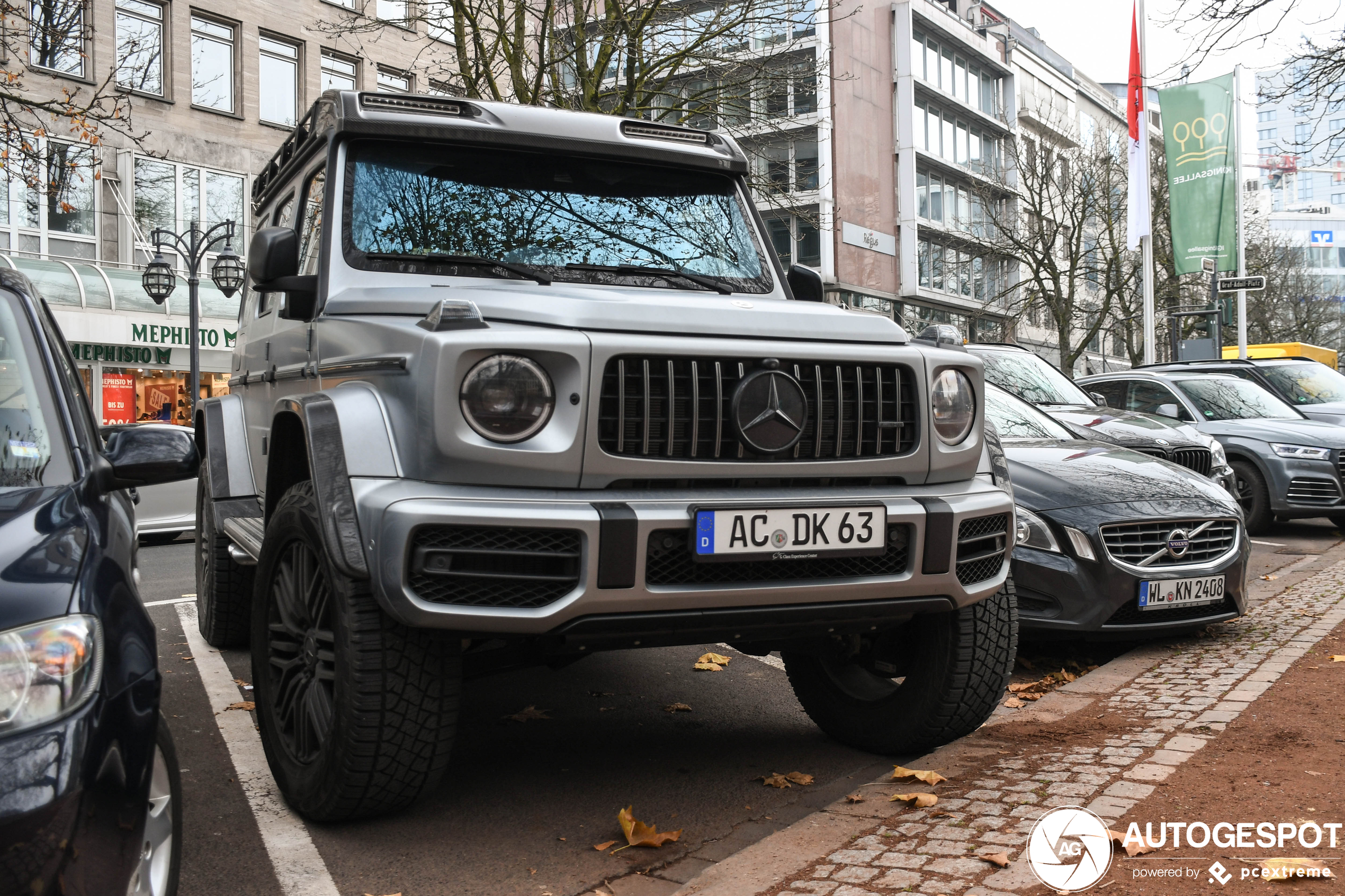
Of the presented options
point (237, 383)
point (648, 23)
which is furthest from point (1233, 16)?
point (237, 383)

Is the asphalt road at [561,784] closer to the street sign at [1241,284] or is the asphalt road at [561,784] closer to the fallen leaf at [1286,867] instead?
the fallen leaf at [1286,867]

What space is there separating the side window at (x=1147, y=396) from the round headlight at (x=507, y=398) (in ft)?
34.3

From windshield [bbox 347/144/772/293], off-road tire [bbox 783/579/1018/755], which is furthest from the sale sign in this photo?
off-road tire [bbox 783/579/1018/755]

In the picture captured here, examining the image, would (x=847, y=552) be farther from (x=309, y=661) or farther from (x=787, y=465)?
(x=309, y=661)

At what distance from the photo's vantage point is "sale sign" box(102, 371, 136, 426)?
27.2m

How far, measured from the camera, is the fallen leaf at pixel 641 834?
355cm

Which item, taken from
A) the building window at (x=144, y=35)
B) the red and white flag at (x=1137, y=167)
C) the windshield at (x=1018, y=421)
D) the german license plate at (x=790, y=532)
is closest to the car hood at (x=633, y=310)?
the german license plate at (x=790, y=532)

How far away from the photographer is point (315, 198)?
4672 mm

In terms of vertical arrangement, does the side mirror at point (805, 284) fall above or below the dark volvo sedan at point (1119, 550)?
above

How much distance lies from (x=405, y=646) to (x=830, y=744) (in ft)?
6.55

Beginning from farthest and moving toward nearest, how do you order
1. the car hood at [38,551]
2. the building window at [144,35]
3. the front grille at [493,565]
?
the building window at [144,35], the front grille at [493,565], the car hood at [38,551]

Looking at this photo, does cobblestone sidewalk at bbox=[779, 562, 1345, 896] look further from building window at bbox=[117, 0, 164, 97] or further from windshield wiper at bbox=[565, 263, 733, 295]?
building window at bbox=[117, 0, 164, 97]

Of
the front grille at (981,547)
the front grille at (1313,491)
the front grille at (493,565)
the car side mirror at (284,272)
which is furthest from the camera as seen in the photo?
the front grille at (1313,491)

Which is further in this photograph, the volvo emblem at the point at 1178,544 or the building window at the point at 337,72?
→ the building window at the point at 337,72
